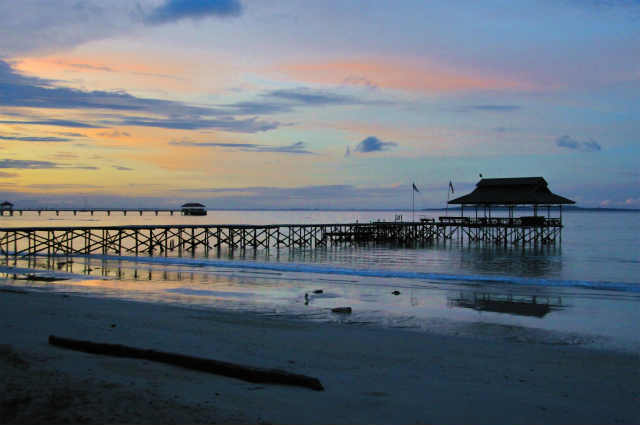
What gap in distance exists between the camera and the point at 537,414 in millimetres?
5531

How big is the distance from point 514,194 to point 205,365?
43950 millimetres

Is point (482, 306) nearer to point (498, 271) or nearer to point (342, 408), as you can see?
point (342, 408)

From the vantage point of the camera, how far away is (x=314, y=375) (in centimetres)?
675

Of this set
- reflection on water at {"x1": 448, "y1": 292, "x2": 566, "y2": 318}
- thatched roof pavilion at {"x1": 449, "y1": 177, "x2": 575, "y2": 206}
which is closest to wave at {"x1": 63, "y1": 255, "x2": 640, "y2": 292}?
reflection on water at {"x1": 448, "y1": 292, "x2": 566, "y2": 318}

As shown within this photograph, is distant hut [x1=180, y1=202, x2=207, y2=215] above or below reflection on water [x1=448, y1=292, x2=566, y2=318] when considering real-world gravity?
above

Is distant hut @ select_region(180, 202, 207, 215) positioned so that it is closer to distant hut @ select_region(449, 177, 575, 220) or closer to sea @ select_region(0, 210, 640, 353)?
distant hut @ select_region(449, 177, 575, 220)

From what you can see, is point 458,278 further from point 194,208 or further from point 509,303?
point 194,208

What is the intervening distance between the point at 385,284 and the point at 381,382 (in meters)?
12.6

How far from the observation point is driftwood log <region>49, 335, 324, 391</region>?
5.85m

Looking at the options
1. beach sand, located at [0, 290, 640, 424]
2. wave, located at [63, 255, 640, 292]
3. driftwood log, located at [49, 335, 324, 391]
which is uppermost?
driftwood log, located at [49, 335, 324, 391]

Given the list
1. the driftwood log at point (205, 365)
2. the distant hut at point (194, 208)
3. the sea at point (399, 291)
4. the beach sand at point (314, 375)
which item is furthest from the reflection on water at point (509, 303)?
the distant hut at point (194, 208)

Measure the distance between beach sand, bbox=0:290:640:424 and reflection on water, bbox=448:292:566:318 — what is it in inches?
159

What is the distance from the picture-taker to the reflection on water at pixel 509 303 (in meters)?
13.4

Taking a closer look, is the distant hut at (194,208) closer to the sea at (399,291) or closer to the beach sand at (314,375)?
the sea at (399,291)
